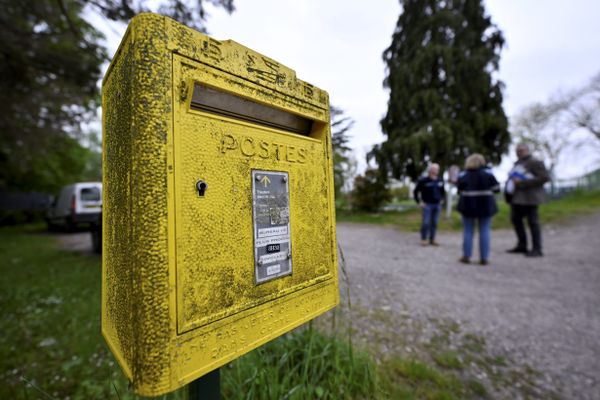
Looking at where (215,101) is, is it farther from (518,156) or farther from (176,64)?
(518,156)

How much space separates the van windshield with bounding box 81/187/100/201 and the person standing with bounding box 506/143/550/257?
9601 mm

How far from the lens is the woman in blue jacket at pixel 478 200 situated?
4.08 meters

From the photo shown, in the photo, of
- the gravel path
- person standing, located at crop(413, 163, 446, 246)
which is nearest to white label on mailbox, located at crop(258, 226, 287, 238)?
the gravel path

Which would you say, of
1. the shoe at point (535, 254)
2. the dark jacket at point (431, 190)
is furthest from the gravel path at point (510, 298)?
the dark jacket at point (431, 190)

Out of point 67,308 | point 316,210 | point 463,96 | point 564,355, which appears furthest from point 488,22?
point 67,308

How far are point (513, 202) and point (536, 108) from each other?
21.2 m

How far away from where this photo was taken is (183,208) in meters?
0.75

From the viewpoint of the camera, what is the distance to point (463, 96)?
1215cm

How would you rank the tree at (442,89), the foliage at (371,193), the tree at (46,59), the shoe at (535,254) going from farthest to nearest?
the tree at (442,89) < the foliage at (371,193) < the shoe at (535,254) < the tree at (46,59)

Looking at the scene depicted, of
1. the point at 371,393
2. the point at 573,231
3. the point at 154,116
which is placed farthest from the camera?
the point at 573,231

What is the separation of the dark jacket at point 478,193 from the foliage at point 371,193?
19.5 ft

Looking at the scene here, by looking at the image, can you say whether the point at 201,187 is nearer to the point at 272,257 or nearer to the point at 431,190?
the point at 272,257

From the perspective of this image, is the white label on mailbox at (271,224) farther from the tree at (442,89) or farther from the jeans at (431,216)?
the tree at (442,89)

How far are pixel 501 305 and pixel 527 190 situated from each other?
2.62 m
